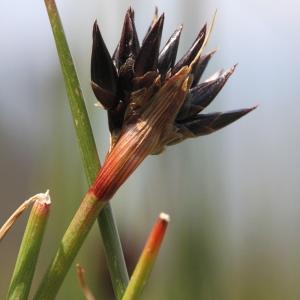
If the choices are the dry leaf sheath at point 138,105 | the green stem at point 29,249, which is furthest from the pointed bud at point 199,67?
the green stem at point 29,249

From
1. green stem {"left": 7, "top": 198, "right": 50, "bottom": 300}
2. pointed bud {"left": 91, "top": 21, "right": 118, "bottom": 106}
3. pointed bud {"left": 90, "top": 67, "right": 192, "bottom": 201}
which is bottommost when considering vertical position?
green stem {"left": 7, "top": 198, "right": 50, "bottom": 300}

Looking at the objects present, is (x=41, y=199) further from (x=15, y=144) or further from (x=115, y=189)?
(x=15, y=144)

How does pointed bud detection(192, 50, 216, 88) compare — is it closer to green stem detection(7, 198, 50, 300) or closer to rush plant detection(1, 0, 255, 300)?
rush plant detection(1, 0, 255, 300)

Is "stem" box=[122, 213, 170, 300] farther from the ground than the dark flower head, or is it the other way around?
the dark flower head

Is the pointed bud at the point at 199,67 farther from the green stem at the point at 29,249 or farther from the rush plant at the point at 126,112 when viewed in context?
the green stem at the point at 29,249

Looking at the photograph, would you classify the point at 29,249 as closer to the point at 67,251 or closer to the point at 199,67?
the point at 67,251

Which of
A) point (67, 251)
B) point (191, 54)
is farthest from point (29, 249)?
point (191, 54)

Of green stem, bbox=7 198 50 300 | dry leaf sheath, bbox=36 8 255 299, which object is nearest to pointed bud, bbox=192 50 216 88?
dry leaf sheath, bbox=36 8 255 299
